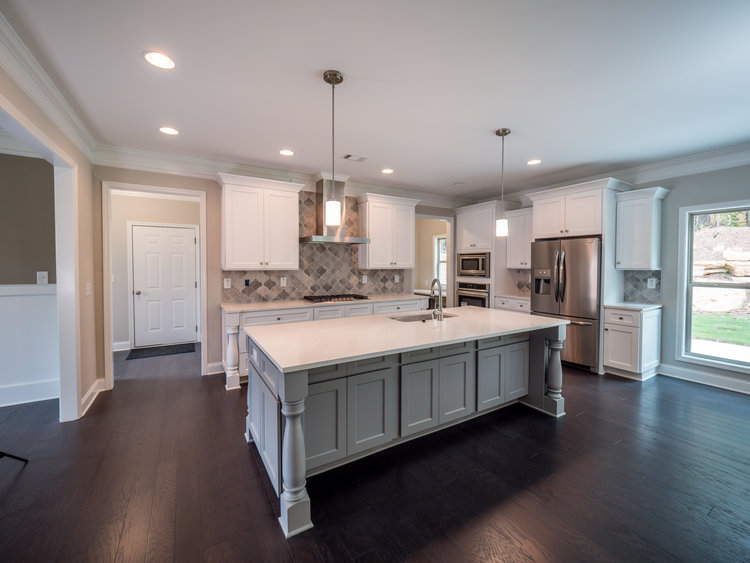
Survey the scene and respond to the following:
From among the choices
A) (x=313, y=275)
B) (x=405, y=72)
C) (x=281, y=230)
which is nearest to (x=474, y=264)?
(x=313, y=275)

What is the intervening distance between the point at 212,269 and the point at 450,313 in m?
2.92

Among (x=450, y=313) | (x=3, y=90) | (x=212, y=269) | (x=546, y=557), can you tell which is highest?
(x=3, y=90)

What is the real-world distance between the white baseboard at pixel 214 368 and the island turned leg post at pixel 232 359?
1.73 feet

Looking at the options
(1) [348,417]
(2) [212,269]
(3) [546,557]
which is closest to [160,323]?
(2) [212,269]

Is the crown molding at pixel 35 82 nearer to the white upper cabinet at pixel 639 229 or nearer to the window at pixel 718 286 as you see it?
the white upper cabinet at pixel 639 229

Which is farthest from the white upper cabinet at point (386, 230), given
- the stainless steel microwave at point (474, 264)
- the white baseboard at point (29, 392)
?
the white baseboard at point (29, 392)

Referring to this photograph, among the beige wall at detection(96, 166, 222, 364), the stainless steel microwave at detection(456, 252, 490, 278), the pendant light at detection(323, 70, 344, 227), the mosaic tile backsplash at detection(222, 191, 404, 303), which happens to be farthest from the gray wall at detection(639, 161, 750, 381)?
the beige wall at detection(96, 166, 222, 364)

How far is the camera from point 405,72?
2.20m

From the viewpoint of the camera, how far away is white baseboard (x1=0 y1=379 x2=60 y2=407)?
10.5 ft

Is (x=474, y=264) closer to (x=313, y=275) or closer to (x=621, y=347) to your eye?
(x=621, y=347)

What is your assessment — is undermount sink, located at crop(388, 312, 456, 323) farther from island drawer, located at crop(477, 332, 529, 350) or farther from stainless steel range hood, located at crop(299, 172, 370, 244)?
stainless steel range hood, located at crop(299, 172, 370, 244)

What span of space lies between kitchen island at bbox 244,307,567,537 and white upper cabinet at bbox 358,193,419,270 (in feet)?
6.48

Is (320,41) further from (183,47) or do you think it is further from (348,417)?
(348,417)

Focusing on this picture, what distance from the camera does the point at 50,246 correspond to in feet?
10.9
